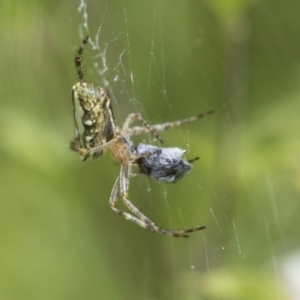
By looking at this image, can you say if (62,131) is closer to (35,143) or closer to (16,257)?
(35,143)

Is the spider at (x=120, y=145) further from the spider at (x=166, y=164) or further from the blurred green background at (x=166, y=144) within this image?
the blurred green background at (x=166, y=144)

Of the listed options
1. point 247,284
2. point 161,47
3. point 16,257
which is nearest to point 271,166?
point 247,284

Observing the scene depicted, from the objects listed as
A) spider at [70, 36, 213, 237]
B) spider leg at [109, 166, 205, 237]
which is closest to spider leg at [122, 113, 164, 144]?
spider at [70, 36, 213, 237]

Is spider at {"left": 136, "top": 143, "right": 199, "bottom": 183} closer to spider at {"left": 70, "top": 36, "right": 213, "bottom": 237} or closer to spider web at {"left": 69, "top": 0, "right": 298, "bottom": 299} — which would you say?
spider at {"left": 70, "top": 36, "right": 213, "bottom": 237}

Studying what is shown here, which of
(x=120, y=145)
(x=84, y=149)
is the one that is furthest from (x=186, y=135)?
(x=84, y=149)

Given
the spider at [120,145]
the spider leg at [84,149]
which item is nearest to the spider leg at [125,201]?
the spider at [120,145]

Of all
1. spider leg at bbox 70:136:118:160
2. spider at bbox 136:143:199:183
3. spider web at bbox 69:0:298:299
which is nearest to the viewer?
spider at bbox 136:143:199:183
